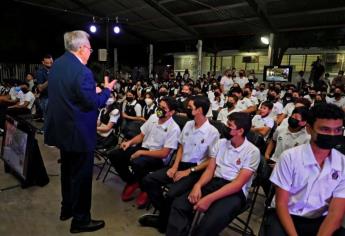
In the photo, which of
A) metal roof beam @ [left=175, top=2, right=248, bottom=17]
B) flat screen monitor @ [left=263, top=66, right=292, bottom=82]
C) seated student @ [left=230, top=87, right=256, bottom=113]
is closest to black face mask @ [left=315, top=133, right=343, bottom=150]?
seated student @ [left=230, top=87, right=256, bottom=113]

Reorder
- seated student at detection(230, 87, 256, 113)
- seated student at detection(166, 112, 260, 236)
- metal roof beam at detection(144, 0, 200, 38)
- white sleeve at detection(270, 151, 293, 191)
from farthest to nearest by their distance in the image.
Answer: metal roof beam at detection(144, 0, 200, 38) → seated student at detection(230, 87, 256, 113) → seated student at detection(166, 112, 260, 236) → white sleeve at detection(270, 151, 293, 191)

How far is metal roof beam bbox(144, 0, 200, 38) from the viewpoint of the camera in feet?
38.2

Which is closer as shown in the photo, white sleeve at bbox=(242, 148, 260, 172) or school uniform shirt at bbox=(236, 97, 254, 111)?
white sleeve at bbox=(242, 148, 260, 172)

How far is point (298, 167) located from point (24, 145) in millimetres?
2864

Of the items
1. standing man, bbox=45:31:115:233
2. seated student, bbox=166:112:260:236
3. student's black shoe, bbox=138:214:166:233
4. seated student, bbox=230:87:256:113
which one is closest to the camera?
seated student, bbox=166:112:260:236

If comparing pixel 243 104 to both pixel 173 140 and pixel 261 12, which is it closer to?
pixel 173 140

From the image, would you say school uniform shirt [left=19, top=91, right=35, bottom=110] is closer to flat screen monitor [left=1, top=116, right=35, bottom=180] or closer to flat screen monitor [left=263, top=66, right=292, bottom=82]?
flat screen monitor [left=1, top=116, right=35, bottom=180]

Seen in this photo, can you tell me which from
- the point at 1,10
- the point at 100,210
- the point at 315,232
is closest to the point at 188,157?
the point at 100,210

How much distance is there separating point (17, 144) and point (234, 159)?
2.59 m

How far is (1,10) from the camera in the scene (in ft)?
50.3

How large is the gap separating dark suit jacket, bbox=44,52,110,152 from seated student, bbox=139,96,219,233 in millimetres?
744

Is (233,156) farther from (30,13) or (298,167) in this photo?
(30,13)

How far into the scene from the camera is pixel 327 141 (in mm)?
1638

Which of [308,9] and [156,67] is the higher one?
[308,9]
